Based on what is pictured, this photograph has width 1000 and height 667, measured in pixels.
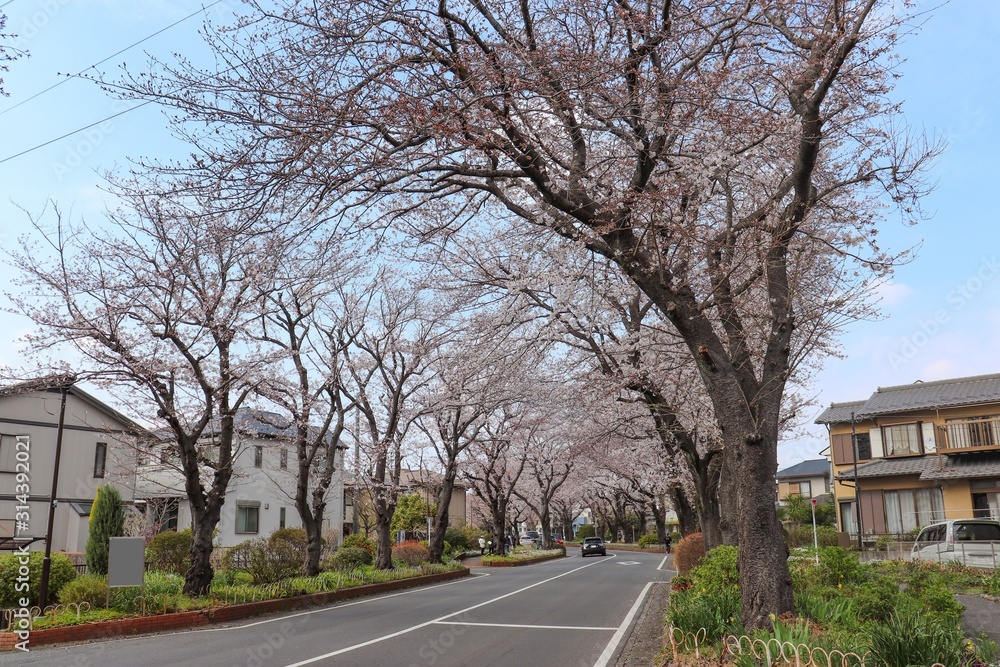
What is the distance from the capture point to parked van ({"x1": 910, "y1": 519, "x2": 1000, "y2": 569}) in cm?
1997

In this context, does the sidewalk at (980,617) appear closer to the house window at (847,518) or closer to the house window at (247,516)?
the house window at (847,518)

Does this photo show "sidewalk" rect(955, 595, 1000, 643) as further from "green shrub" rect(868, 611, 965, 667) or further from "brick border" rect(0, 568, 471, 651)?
"brick border" rect(0, 568, 471, 651)

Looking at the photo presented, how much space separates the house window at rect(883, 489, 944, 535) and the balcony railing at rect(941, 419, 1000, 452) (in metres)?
2.30

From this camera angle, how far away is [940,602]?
28.5 feet

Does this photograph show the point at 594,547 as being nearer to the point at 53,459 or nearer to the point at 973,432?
the point at 973,432

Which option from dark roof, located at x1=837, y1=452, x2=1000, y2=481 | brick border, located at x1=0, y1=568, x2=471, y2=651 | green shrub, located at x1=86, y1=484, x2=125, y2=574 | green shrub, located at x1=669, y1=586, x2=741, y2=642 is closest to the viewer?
green shrub, located at x1=669, y1=586, x2=741, y2=642

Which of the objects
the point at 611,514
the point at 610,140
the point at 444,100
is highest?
the point at 610,140

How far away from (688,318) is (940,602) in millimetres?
4632

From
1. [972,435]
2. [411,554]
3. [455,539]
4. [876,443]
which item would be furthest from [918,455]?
[455,539]

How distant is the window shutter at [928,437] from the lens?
110ft

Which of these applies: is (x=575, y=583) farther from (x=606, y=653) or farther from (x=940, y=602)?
(x=940, y=602)

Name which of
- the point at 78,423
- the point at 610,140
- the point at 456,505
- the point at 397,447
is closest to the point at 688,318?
the point at 610,140

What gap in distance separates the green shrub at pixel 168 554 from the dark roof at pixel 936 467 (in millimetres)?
29607

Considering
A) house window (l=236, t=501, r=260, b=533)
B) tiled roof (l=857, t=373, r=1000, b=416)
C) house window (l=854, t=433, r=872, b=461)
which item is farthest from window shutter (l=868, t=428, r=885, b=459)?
house window (l=236, t=501, r=260, b=533)
